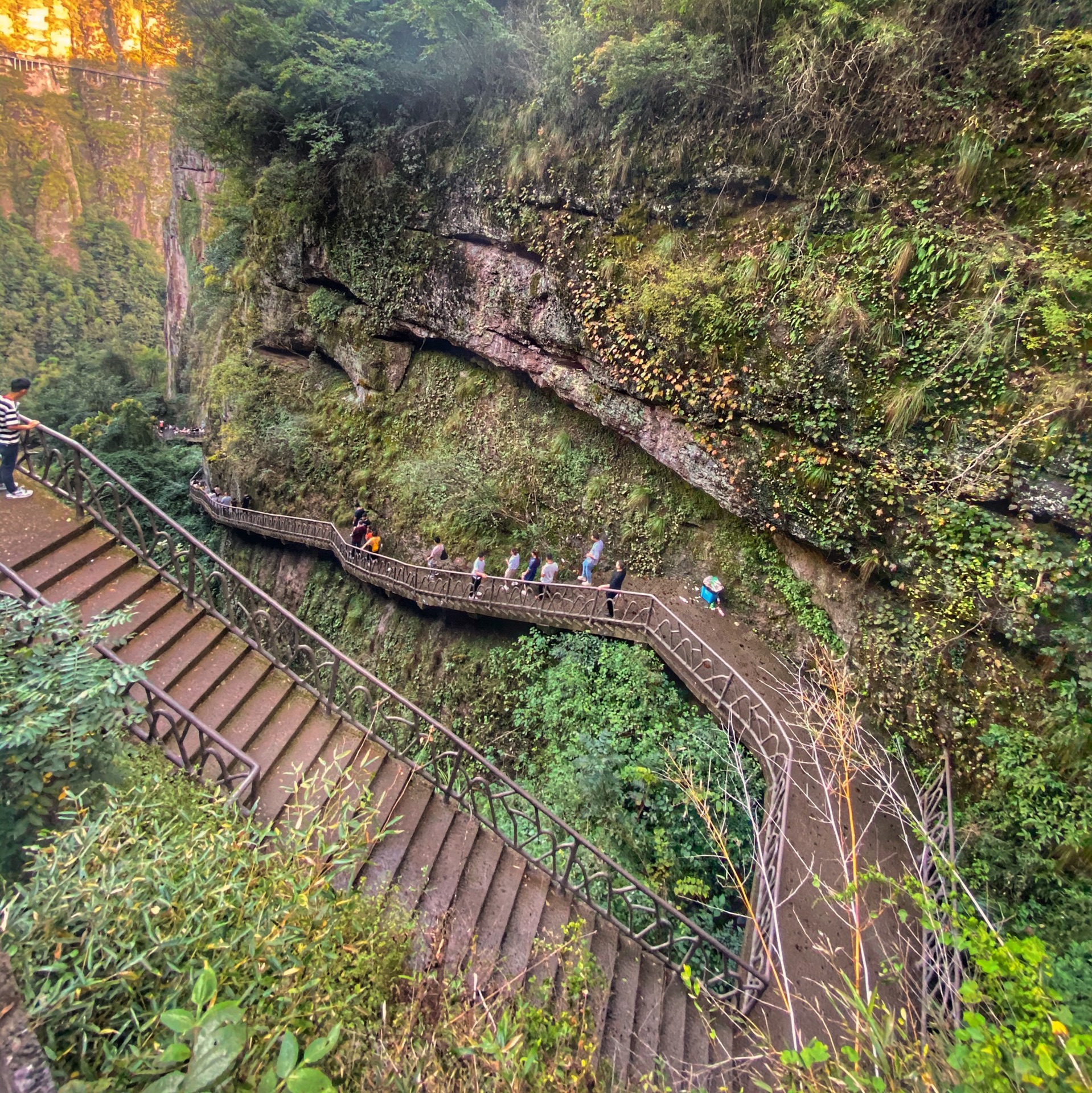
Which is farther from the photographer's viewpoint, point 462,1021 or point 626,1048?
point 626,1048

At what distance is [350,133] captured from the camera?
1177 cm

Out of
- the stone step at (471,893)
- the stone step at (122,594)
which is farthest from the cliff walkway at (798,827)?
the stone step at (122,594)

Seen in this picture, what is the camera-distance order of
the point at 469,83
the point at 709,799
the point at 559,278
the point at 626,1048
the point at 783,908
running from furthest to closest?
the point at 469,83, the point at 559,278, the point at 709,799, the point at 783,908, the point at 626,1048

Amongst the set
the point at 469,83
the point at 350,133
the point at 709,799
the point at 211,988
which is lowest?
the point at 709,799

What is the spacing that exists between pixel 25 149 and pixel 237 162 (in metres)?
72.8

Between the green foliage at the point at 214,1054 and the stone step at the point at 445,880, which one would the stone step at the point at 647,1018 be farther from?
the green foliage at the point at 214,1054

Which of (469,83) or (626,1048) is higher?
(469,83)

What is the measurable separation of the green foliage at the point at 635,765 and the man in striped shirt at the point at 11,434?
250 inches

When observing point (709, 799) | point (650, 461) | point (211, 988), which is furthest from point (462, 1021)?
point (650, 461)

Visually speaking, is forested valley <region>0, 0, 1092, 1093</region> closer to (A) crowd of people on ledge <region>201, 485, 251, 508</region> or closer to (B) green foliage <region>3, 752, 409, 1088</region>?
(B) green foliage <region>3, 752, 409, 1088</region>

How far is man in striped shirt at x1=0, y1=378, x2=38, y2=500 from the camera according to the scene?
4.49m

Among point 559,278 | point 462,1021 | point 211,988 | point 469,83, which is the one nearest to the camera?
point 211,988

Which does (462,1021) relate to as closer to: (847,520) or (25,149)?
(847,520)

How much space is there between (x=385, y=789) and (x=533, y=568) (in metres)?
5.16
